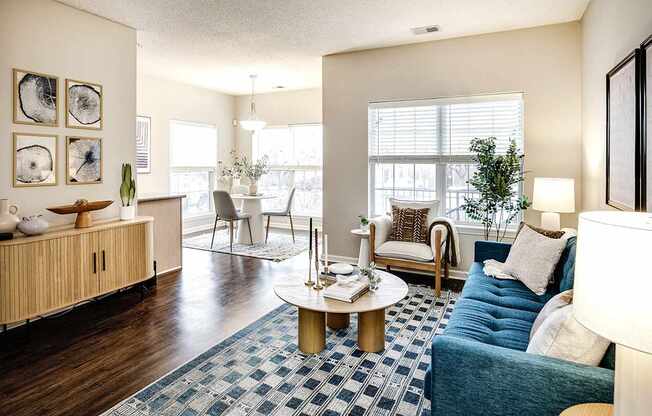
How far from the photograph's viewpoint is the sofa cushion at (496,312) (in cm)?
205

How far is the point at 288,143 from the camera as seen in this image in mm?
7977

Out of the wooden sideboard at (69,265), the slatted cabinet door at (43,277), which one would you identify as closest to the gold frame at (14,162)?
the wooden sideboard at (69,265)

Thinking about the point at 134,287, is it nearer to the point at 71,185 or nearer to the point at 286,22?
the point at 71,185

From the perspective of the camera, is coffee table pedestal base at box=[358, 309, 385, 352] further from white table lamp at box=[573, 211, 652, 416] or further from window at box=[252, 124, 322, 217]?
window at box=[252, 124, 322, 217]

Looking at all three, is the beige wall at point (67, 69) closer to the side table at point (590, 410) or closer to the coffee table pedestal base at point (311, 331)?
the coffee table pedestal base at point (311, 331)

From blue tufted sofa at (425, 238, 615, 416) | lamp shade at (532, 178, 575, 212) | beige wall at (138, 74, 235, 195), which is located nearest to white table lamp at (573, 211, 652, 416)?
blue tufted sofa at (425, 238, 615, 416)

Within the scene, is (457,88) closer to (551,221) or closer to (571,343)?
(551,221)

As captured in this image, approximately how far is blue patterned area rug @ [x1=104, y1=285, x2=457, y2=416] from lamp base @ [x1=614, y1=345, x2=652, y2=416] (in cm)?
122

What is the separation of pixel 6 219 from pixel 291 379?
97.5 inches

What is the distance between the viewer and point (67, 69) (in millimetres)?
3549

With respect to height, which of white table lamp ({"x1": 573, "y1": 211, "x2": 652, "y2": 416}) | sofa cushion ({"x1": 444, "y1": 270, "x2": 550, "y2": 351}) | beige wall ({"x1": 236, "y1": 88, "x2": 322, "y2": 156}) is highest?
beige wall ({"x1": 236, "y1": 88, "x2": 322, "y2": 156})

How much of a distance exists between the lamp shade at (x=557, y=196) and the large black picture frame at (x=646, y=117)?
1.30 meters

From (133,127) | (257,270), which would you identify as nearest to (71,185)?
(133,127)

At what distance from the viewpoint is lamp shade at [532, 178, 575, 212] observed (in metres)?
3.42
